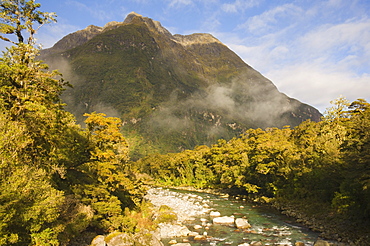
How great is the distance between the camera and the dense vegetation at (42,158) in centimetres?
1288

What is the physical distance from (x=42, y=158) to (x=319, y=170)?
34.7m

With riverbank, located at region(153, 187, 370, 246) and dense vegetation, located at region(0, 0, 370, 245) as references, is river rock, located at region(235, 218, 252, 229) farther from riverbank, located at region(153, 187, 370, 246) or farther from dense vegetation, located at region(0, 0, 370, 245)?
dense vegetation, located at region(0, 0, 370, 245)

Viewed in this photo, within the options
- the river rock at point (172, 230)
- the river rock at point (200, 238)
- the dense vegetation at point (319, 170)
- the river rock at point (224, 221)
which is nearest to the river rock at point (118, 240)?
the river rock at point (172, 230)

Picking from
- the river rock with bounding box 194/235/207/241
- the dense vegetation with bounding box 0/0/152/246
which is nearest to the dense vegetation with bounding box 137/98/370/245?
the river rock with bounding box 194/235/207/241

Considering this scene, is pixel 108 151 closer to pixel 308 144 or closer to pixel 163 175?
pixel 308 144

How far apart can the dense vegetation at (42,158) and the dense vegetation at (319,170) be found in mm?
22474

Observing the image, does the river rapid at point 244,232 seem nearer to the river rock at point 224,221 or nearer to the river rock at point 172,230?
the river rock at point 172,230

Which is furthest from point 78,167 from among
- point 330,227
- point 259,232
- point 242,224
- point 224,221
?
point 330,227

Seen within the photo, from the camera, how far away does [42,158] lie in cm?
1786

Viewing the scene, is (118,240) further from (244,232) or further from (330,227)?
(330,227)

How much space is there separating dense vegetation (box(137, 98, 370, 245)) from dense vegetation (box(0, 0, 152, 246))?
2247 centimetres

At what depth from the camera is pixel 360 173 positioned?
19922 mm

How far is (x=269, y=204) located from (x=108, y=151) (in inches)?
1273

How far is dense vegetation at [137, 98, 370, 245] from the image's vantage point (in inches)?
878
